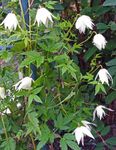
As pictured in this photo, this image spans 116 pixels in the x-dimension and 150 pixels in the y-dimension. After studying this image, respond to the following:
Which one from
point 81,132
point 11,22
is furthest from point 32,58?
point 81,132

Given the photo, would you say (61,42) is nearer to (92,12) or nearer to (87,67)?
(92,12)

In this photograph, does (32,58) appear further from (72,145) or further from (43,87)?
(72,145)

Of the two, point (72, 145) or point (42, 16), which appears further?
point (72, 145)

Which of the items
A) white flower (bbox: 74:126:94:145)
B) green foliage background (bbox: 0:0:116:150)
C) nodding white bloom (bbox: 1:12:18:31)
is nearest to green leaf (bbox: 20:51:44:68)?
green foliage background (bbox: 0:0:116:150)

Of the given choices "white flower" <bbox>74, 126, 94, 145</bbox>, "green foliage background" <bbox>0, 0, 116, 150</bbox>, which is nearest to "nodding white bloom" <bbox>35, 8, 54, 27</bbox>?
"green foliage background" <bbox>0, 0, 116, 150</bbox>

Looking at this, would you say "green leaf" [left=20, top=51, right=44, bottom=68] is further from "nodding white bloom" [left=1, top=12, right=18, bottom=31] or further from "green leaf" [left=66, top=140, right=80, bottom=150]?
"green leaf" [left=66, top=140, right=80, bottom=150]

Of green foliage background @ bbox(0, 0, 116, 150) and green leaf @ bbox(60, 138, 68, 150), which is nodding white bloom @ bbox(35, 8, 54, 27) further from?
green leaf @ bbox(60, 138, 68, 150)

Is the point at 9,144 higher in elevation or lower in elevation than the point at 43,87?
lower

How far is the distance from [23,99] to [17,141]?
7.8 inches

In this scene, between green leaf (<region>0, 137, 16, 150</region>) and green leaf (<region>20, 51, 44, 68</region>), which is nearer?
green leaf (<region>20, 51, 44, 68</region>)

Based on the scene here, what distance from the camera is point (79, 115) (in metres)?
1.84

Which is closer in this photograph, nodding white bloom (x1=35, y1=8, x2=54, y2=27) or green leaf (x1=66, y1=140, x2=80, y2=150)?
nodding white bloom (x1=35, y1=8, x2=54, y2=27)

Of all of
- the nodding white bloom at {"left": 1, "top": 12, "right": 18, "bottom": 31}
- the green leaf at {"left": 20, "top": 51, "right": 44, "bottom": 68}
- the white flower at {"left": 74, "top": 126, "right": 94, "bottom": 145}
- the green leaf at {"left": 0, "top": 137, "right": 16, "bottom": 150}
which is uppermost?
→ the nodding white bloom at {"left": 1, "top": 12, "right": 18, "bottom": 31}

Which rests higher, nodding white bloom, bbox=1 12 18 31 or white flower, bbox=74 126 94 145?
nodding white bloom, bbox=1 12 18 31
